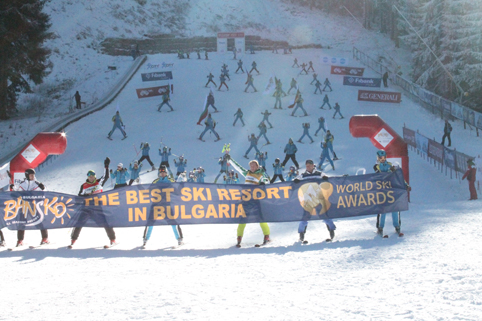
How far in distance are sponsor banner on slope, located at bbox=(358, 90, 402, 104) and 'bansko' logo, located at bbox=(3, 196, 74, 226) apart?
25.4 meters

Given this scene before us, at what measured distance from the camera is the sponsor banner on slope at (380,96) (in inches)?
1236

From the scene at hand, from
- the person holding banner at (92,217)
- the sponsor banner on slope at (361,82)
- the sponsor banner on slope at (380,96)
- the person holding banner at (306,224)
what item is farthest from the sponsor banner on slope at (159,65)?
the person holding banner at (306,224)

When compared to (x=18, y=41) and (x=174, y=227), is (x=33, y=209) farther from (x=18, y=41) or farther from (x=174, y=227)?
(x=18, y=41)

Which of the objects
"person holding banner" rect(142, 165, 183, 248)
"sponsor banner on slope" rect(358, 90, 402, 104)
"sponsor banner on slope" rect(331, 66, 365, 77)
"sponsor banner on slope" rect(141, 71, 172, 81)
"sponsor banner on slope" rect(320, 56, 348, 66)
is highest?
"sponsor banner on slope" rect(320, 56, 348, 66)

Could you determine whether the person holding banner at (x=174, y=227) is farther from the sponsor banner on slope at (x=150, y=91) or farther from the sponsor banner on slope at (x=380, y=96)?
the sponsor banner on slope at (x=380, y=96)

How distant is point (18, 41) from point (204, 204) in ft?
87.1

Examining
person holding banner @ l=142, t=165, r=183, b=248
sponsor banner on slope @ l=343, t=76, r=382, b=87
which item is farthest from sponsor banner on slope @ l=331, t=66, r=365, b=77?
person holding banner @ l=142, t=165, r=183, b=248

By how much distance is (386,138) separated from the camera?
47.9 ft

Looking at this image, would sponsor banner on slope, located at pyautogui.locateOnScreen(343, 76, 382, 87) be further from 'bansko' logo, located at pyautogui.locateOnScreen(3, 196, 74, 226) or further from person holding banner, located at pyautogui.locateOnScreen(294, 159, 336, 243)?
'bansko' logo, located at pyautogui.locateOnScreen(3, 196, 74, 226)

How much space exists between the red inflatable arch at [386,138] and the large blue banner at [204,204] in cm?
529

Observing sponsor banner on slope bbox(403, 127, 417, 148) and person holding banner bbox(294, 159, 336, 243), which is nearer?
person holding banner bbox(294, 159, 336, 243)

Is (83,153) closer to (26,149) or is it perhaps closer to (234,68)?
(26,149)

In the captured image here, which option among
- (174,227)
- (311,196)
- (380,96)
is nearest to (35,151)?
(174,227)

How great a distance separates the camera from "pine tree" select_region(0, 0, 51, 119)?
2991 centimetres
